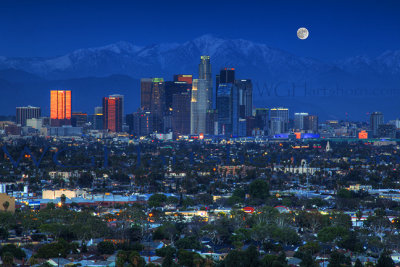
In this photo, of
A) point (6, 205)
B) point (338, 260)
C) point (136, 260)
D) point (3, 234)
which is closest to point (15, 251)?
point (136, 260)

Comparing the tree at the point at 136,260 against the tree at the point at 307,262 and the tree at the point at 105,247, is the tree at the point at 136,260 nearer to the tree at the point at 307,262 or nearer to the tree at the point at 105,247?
the tree at the point at 105,247

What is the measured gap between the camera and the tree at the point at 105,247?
40.9 meters

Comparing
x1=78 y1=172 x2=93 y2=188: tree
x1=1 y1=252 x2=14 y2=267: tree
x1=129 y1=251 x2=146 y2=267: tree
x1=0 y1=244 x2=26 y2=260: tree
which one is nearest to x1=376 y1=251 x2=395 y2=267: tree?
x1=129 y1=251 x2=146 y2=267: tree

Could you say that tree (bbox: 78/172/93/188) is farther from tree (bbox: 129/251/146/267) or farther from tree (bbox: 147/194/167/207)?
tree (bbox: 129/251/146/267)

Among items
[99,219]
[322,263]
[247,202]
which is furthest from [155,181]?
[322,263]

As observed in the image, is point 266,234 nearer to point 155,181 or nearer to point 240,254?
point 240,254

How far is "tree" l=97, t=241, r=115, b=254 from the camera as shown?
4094 centimetres

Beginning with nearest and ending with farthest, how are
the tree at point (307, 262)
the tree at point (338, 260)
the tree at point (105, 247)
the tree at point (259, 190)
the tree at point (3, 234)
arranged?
1. the tree at point (307, 262)
2. the tree at point (338, 260)
3. the tree at point (105, 247)
4. the tree at point (3, 234)
5. the tree at point (259, 190)

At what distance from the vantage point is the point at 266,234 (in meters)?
45.1

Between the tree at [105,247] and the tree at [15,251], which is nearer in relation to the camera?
the tree at [15,251]

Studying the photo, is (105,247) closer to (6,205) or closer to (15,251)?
(15,251)

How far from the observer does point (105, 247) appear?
41.1 meters

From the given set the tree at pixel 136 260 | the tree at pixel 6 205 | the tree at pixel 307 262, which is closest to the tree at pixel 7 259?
the tree at pixel 136 260

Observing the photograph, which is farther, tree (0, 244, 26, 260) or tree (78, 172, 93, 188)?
tree (78, 172, 93, 188)
